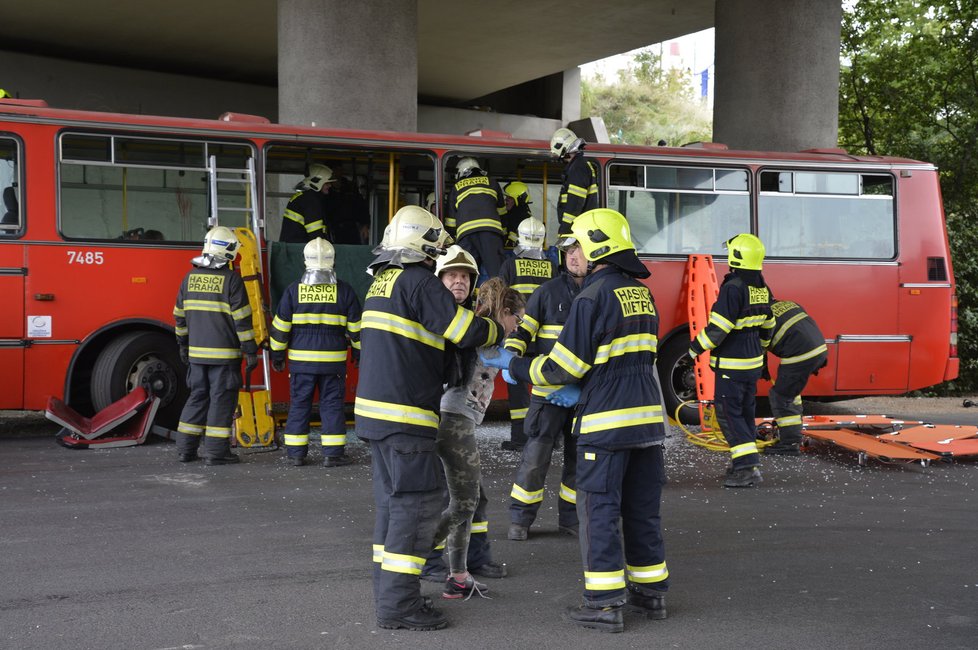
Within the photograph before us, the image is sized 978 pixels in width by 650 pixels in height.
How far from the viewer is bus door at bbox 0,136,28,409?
8.52m

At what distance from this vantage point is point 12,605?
4633mm

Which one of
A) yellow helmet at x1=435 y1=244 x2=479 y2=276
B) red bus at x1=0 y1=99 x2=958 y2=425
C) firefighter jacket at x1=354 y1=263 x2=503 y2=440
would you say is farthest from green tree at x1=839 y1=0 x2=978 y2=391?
firefighter jacket at x1=354 y1=263 x2=503 y2=440

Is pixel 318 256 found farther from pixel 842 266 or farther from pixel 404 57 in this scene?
pixel 842 266

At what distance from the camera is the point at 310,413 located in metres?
8.14

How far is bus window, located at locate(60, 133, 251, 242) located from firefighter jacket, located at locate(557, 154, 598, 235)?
311 cm

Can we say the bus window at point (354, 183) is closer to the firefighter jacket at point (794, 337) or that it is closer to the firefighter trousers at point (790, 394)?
the firefighter jacket at point (794, 337)

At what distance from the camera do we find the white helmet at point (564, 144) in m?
9.44

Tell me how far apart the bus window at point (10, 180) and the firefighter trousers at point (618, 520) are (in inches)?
244

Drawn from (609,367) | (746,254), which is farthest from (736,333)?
(609,367)

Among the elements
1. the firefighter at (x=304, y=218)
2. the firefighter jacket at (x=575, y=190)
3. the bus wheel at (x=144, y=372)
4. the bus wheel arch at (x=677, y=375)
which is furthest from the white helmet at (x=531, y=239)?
the bus wheel at (x=144, y=372)

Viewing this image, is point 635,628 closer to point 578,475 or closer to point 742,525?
point 578,475

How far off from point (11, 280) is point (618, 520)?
6257 mm

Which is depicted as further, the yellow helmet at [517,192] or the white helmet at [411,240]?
the yellow helmet at [517,192]

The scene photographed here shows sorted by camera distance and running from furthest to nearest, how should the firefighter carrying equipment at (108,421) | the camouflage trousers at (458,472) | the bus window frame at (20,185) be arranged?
the bus window frame at (20,185) → the firefighter carrying equipment at (108,421) → the camouflage trousers at (458,472)
